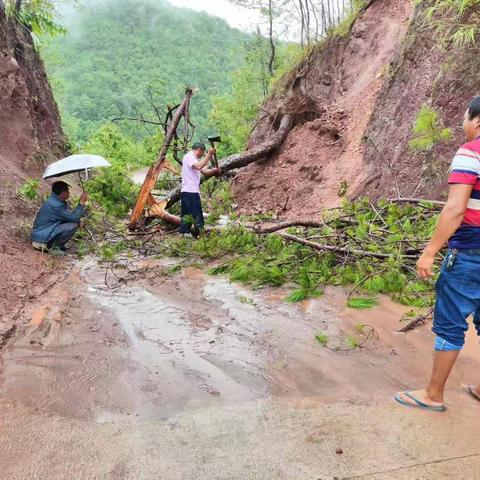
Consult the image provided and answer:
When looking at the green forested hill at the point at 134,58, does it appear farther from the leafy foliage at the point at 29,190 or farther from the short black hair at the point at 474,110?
the short black hair at the point at 474,110

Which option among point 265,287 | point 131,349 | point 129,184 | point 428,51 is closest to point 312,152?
point 428,51

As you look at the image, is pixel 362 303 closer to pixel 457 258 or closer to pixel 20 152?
pixel 457 258

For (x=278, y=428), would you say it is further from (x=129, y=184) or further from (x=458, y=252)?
(x=129, y=184)

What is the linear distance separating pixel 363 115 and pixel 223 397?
9.76m

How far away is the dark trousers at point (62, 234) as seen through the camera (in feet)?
23.6

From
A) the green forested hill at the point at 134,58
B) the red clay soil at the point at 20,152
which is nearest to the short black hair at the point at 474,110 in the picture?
the red clay soil at the point at 20,152

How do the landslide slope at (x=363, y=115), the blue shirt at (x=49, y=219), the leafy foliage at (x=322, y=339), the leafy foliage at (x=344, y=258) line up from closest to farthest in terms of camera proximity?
the leafy foliage at (x=322, y=339), the leafy foliage at (x=344, y=258), the blue shirt at (x=49, y=219), the landslide slope at (x=363, y=115)

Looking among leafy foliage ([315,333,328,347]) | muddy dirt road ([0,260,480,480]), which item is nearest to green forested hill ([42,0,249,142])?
muddy dirt road ([0,260,480,480])

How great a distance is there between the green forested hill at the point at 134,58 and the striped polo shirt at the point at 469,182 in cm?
4668

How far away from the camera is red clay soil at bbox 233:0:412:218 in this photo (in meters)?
10.9

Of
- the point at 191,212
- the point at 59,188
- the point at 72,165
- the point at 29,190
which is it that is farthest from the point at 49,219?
the point at 191,212

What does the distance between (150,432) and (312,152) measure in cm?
1026

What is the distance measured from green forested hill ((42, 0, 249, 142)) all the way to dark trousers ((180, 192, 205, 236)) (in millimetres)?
40648

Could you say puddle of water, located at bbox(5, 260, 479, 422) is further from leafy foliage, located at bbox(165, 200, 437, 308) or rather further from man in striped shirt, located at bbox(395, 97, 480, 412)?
man in striped shirt, located at bbox(395, 97, 480, 412)
